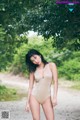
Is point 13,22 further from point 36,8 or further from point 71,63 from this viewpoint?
point 71,63

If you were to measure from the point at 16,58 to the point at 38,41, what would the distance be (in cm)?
260

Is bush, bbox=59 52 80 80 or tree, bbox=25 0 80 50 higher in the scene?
tree, bbox=25 0 80 50

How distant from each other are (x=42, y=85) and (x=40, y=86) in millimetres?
40

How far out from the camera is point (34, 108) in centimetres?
586

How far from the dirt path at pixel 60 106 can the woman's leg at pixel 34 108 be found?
5.09 metres

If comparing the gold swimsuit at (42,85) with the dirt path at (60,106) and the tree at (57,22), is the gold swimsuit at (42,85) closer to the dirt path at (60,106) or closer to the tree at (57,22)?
the tree at (57,22)

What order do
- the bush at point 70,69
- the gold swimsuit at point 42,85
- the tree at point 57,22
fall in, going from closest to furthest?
1. the gold swimsuit at point 42,85
2. the tree at point 57,22
3. the bush at point 70,69

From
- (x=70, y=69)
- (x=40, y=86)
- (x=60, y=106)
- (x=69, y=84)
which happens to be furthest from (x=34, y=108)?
(x=70, y=69)

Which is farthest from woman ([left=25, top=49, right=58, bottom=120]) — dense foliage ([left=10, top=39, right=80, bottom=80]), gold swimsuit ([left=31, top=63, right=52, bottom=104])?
dense foliage ([left=10, top=39, right=80, bottom=80])

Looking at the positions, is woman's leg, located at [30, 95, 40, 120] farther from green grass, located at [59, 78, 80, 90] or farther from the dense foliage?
the dense foliage

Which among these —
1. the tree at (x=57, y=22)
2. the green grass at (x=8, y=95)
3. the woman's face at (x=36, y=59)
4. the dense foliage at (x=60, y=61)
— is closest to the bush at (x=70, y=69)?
the dense foliage at (x=60, y=61)

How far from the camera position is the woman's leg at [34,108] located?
5851 mm

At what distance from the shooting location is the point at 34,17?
35.7 ft

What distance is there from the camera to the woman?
19.1ft
